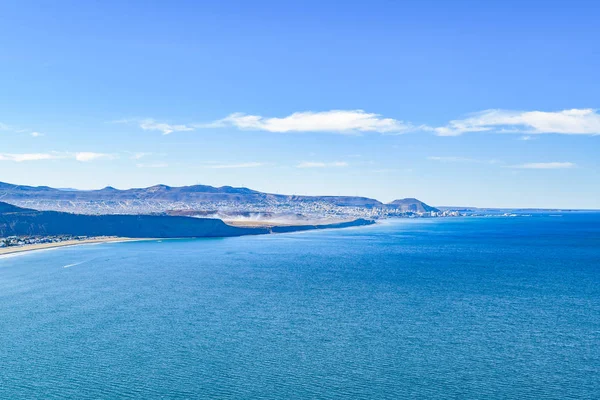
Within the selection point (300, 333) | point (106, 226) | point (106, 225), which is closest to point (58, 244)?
point (106, 226)

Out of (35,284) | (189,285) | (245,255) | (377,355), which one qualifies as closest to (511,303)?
(377,355)

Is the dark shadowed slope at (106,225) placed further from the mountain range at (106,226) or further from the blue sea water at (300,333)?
the blue sea water at (300,333)

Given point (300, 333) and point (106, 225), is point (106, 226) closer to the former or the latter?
point (106, 225)

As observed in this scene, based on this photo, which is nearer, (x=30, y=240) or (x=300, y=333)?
(x=300, y=333)

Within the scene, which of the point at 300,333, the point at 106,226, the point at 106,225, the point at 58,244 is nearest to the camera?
the point at 300,333

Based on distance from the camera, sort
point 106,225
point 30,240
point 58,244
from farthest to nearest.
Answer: point 106,225
point 30,240
point 58,244

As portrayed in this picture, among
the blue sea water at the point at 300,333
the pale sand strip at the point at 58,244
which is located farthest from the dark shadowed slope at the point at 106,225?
the blue sea water at the point at 300,333

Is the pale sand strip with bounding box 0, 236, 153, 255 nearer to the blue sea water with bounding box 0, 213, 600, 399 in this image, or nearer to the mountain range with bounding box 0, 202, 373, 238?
the mountain range with bounding box 0, 202, 373, 238

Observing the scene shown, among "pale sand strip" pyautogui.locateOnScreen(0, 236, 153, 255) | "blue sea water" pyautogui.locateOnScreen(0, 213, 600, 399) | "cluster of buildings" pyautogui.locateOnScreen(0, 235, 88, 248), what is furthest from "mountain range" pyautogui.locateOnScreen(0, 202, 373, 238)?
"blue sea water" pyautogui.locateOnScreen(0, 213, 600, 399)
